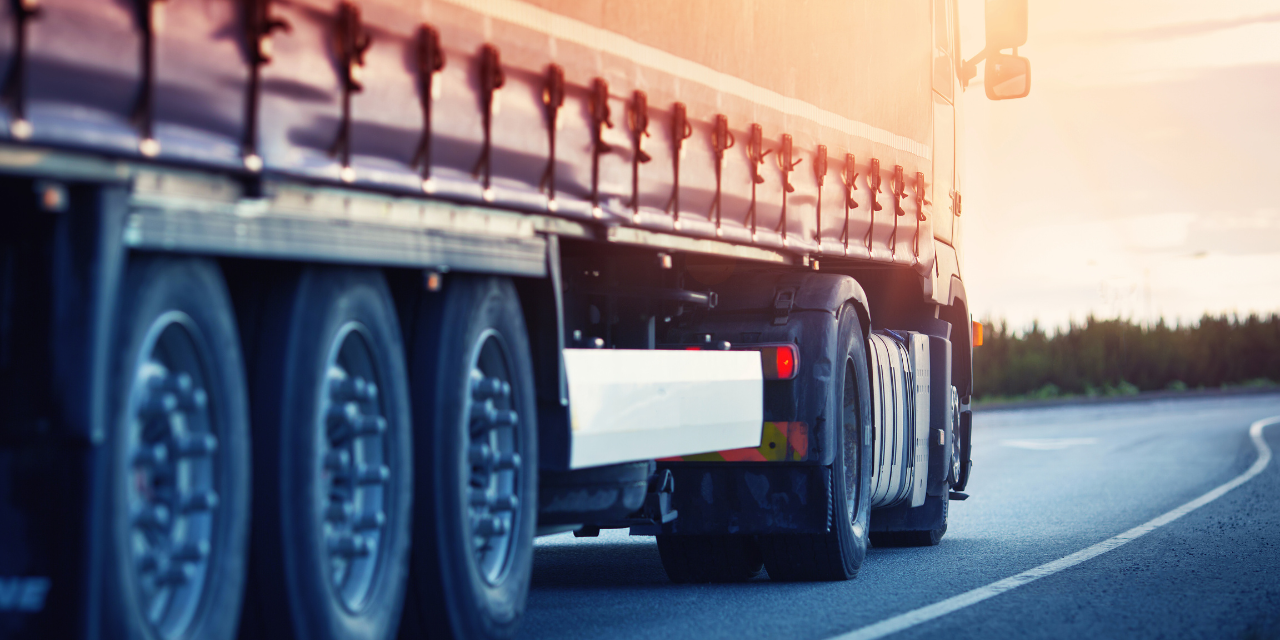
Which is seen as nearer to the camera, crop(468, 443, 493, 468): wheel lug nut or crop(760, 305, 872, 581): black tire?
crop(468, 443, 493, 468): wheel lug nut

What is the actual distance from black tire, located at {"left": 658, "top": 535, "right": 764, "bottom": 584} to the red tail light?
967mm

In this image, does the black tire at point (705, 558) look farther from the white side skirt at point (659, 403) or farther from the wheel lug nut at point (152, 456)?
the wheel lug nut at point (152, 456)

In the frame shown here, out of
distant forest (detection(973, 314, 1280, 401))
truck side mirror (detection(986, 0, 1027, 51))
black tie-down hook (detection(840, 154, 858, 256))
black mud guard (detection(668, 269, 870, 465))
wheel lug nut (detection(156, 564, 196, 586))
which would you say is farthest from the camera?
distant forest (detection(973, 314, 1280, 401))

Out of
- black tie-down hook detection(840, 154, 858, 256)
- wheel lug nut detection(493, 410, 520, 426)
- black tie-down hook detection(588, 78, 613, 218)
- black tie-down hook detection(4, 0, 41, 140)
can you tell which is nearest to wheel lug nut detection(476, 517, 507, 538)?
wheel lug nut detection(493, 410, 520, 426)

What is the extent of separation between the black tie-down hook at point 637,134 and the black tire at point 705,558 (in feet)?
8.49

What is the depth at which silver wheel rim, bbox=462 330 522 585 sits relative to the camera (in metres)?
6.07

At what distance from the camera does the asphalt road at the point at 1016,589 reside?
24.2 feet

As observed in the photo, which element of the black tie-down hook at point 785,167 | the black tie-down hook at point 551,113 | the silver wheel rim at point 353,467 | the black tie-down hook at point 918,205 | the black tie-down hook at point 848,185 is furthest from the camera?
the black tie-down hook at point 918,205

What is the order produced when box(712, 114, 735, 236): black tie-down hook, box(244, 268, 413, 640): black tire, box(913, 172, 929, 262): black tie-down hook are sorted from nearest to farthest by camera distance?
box(244, 268, 413, 640): black tire
box(712, 114, 735, 236): black tie-down hook
box(913, 172, 929, 262): black tie-down hook

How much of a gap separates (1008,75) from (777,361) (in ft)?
10.6

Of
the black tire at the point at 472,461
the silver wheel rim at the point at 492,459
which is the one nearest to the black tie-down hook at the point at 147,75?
the black tire at the point at 472,461

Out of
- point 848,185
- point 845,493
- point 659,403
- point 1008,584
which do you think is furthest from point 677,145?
point 1008,584

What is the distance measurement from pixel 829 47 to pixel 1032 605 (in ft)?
10.9

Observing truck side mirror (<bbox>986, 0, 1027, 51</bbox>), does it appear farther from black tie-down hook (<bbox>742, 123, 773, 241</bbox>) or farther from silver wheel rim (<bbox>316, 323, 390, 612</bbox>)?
silver wheel rim (<bbox>316, 323, 390, 612</bbox>)
